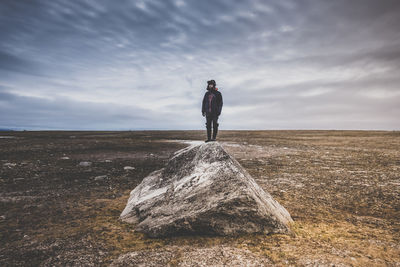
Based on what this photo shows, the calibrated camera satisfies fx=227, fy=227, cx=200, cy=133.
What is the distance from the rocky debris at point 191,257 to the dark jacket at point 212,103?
6.53 m

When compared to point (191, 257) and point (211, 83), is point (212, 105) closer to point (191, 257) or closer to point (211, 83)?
point (211, 83)

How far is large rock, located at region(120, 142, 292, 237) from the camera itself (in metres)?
3.42

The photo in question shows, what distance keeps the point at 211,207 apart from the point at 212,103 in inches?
239

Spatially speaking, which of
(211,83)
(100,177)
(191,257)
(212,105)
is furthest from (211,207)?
(211,83)

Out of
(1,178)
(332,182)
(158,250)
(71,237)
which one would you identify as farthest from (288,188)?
(1,178)

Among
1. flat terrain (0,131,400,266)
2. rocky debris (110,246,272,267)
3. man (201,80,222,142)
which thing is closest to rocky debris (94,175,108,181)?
flat terrain (0,131,400,266)

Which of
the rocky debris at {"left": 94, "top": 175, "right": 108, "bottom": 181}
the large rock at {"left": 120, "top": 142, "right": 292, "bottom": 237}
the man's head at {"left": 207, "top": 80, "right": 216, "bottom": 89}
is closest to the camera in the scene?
the large rock at {"left": 120, "top": 142, "right": 292, "bottom": 237}

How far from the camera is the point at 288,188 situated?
625 cm

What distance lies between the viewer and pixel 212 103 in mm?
9055

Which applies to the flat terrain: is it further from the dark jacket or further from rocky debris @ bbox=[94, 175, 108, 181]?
the dark jacket

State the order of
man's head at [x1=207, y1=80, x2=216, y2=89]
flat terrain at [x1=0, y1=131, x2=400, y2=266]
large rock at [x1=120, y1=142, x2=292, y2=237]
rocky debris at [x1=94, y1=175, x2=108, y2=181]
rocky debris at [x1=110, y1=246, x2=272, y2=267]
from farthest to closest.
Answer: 1. man's head at [x1=207, y1=80, x2=216, y2=89]
2. rocky debris at [x1=94, y1=175, x2=108, y2=181]
3. large rock at [x1=120, y1=142, x2=292, y2=237]
4. flat terrain at [x1=0, y1=131, x2=400, y2=266]
5. rocky debris at [x1=110, y1=246, x2=272, y2=267]

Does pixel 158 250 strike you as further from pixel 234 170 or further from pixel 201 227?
pixel 234 170

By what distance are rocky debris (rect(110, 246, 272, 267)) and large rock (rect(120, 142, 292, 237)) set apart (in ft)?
1.26

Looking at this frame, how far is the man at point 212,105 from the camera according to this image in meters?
9.05
